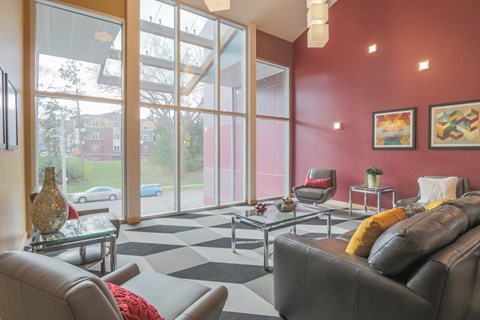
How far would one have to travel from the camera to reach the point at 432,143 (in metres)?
4.68

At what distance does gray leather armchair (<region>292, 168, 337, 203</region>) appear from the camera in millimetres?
5242

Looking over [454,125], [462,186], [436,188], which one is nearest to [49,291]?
[436,188]

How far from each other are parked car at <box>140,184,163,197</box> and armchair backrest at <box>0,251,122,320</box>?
4.16 meters

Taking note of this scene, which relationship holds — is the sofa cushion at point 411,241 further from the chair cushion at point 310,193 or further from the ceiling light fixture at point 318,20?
the chair cushion at point 310,193

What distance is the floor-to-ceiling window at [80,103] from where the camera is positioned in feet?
13.5

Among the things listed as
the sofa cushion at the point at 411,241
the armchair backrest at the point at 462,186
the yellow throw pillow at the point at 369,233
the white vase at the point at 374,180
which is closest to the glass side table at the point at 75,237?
the yellow throw pillow at the point at 369,233

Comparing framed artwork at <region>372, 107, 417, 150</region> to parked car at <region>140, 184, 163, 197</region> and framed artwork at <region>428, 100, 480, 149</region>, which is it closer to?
framed artwork at <region>428, 100, 480, 149</region>

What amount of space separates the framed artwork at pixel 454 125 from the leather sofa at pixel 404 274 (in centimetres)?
310

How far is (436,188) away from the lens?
431 cm

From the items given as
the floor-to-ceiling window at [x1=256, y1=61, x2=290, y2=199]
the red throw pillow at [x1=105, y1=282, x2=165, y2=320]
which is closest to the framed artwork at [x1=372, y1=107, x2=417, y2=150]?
the floor-to-ceiling window at [x1=256, y1=61, x2=290, y2=199]

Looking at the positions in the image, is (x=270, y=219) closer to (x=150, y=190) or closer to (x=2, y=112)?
(x=2, y=112)

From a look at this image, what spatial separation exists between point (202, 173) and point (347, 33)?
415 centimetres

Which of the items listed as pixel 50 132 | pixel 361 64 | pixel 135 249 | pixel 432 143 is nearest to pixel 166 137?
pixel 50 132

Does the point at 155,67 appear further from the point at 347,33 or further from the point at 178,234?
the point at 347,33
